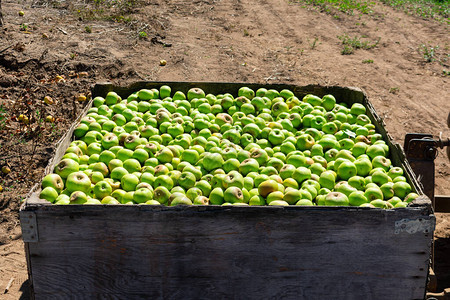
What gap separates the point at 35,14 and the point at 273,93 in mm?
9627

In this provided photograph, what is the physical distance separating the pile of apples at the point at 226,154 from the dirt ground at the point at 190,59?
68.9 inches

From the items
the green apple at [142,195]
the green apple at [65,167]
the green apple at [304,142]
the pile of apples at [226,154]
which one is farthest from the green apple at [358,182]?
the green apple at [65,167]

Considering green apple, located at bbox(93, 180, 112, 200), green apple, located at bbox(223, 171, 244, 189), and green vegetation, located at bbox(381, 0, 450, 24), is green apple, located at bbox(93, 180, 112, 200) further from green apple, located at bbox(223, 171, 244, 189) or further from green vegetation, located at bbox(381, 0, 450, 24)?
green vegetation, located at bbox(381, 0, 450, 24)

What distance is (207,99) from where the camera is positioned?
554 cm

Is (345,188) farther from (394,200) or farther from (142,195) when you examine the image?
(142,195)

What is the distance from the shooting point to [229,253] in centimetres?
310

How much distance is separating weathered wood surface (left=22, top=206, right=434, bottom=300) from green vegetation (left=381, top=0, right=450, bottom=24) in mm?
15087

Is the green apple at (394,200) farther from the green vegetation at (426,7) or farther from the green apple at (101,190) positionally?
the green vegetation at (426,7)

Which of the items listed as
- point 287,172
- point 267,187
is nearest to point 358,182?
point 287,172

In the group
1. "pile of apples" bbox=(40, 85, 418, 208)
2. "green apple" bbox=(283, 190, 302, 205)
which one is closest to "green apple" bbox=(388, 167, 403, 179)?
"pile of apples" bbox=(40, 85, 418, 208)

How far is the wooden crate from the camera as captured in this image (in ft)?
9.96

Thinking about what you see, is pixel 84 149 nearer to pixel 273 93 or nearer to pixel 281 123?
pixel 281 123

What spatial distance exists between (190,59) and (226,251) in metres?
8.21

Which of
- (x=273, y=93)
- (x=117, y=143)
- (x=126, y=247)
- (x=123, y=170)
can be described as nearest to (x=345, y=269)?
(x=126, y=247)
